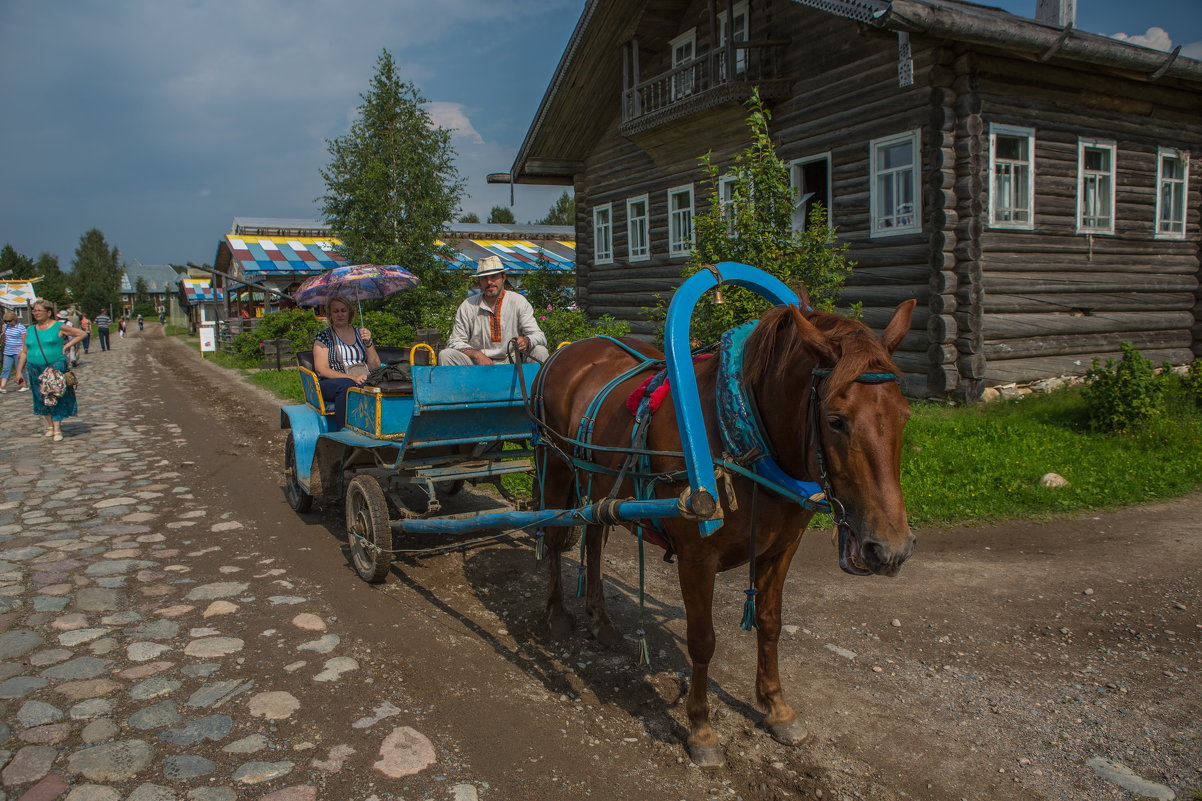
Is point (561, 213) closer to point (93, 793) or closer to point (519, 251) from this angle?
point (519, 251)

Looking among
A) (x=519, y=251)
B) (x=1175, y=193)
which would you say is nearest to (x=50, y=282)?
(x=519, y=251)

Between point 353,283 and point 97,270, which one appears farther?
point 97,270

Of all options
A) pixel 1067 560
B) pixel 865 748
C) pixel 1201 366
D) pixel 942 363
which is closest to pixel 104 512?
pixel 865 748

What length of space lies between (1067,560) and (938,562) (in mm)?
955

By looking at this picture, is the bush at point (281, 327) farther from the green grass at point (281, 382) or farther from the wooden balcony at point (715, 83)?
the wooden balcony at point (715, 83)

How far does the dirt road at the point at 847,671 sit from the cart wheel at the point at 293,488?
0.54 meters

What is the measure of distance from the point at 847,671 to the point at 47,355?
11444mm

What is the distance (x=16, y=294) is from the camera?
111 ft

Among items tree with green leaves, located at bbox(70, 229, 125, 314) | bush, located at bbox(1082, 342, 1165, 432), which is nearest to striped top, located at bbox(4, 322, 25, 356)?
bush, located at bbox(1082, 342, 1165, 432)

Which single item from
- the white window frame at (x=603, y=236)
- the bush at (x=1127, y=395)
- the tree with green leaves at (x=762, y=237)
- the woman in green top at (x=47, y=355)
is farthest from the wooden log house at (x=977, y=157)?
the woman in green top at (x=47, y=355)

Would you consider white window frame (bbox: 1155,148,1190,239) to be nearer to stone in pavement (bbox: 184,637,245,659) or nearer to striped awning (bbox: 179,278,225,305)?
stone in pavement (bbox: 184,637,245,659)

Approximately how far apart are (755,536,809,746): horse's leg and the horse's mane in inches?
36.9

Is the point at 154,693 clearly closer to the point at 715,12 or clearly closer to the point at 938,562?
the point at 938,562

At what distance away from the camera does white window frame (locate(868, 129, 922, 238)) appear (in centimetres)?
1084
